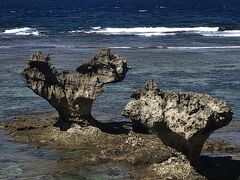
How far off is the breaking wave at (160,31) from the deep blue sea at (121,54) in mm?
142

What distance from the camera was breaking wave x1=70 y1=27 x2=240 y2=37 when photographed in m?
90.2

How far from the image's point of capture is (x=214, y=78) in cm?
4525

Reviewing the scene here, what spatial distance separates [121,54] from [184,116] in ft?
133

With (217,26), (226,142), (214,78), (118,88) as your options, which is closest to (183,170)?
(226,142)

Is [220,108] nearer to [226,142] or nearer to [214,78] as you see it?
[226,142]

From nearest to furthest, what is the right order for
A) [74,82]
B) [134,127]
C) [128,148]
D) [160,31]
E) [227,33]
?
1. [128,148]
2. [74,82]
3. [134,127]
4. [227,33]
5. [160,31]

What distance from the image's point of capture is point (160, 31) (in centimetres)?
9700

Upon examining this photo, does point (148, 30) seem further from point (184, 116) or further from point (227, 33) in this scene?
point (184, 116)

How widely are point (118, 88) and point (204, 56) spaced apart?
781 inches

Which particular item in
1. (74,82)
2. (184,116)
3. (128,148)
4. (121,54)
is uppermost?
(74,82)

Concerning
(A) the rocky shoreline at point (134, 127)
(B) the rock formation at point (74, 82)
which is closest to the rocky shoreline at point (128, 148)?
(A) the rocky shoreline at point (134, 127)

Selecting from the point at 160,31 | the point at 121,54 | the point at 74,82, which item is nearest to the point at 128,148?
the point at 74,82

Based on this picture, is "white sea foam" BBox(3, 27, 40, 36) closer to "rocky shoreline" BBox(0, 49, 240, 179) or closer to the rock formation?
"rocky shoreline" BBox(0, 49, 240, 179)

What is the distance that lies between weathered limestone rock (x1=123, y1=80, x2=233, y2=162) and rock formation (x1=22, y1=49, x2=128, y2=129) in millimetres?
5906
